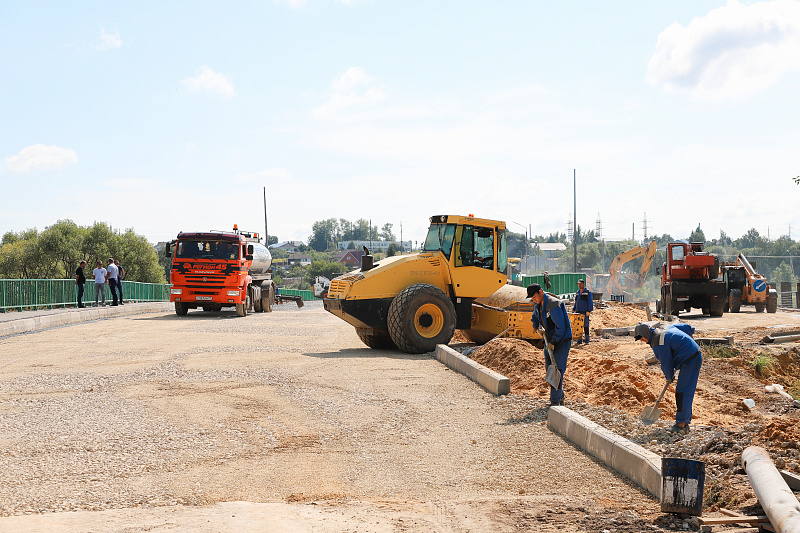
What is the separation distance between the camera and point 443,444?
7527 mm

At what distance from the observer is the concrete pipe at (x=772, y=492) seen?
4.58 m

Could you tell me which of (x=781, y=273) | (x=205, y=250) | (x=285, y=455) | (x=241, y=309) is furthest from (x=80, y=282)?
(x=781, y=273)

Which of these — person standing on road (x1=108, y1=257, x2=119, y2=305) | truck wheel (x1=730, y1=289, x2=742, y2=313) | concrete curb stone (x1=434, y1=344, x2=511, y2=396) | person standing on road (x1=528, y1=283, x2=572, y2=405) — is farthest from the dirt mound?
person standing on road (x1=108, y1=257, x2=119, y2=305)

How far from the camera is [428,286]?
1538 centimetres

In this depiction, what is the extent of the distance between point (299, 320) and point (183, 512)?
21060 millimetres

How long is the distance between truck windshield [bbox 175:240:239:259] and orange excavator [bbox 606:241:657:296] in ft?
86.8

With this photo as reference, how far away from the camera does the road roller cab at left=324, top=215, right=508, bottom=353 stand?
15.2 m

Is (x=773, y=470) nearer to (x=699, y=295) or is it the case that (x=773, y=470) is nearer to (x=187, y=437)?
(x=187, y=437)

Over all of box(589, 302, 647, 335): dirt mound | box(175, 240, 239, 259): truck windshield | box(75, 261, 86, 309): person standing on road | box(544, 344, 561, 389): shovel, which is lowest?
box(589, 302, 647, 335): dirt mound

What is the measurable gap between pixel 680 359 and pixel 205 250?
2098cm

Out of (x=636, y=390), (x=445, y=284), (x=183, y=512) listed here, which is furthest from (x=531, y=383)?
(x=183, y=512)

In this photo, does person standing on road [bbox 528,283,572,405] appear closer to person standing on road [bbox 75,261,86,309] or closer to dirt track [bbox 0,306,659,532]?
dirt track [bbox 0,306,659,532]

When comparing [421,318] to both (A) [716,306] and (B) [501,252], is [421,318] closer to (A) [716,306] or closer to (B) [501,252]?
(B) [501,252]

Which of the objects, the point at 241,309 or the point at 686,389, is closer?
the point at 686,389
